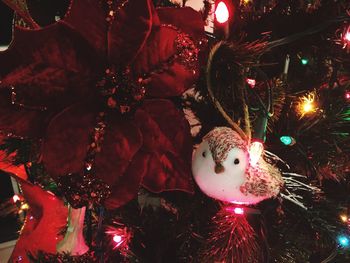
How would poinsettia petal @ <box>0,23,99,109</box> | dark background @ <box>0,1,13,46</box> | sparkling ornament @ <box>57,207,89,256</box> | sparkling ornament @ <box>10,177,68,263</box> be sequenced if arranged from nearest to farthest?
poinsettia petal @ <box>0,23,99,109</box> → sparkling ornament @ <box>57,207,89,256</box> → sparkling ornament @ <box>10,177,68,263</box> → dark background @ <box>0,1,13,46</box>

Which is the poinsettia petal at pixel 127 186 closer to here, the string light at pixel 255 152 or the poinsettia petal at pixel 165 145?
the poinsettia petal at pixel 165 145

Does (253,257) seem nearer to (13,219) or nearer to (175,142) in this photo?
(175,142)

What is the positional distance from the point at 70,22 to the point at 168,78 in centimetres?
11

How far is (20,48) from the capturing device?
0.31m

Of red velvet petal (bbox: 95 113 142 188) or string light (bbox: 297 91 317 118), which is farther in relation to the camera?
string light (bbox: 297 91 317 118)

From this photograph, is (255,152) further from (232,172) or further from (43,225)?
(43,225)

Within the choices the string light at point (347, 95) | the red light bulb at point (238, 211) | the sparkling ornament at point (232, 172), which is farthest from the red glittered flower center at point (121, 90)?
the string light at point (347, 95)

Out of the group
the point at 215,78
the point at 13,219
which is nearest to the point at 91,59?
the point at 215,78

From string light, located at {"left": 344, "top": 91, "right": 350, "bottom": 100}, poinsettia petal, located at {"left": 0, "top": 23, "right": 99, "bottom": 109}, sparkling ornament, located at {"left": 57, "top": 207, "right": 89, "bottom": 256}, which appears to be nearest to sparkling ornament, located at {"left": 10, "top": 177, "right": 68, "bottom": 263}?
sparkling ornament, located at {"left": 57, "top": 207, "right": 89, "bottom": 256}

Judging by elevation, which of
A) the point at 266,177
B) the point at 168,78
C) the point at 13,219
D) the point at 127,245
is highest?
the point at 168,78

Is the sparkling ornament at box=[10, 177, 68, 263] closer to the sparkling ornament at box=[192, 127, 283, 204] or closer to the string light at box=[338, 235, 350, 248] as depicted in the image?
the sparkling ornament at box=[192, 127, 283, 204]

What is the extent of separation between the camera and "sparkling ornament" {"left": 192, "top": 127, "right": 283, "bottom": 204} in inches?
15.0

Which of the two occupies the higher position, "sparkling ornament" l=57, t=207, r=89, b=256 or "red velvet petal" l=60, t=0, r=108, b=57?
"red velvet petal" l=60, t=0, r=108, b=57

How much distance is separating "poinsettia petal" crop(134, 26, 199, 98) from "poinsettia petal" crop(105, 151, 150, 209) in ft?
0.27
